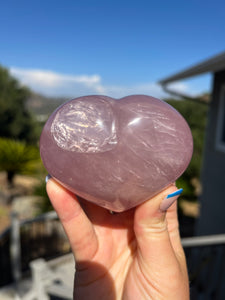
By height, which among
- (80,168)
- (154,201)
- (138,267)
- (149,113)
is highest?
(149,113)

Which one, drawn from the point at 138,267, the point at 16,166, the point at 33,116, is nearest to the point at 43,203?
the point at 16,166

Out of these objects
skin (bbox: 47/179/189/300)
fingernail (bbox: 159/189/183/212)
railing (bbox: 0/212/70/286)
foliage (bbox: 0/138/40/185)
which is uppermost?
fingernail (bbox: 159/189/183/212)

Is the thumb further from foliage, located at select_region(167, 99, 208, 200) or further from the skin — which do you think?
foliage, located at select_region(167, 99, 208, 200)

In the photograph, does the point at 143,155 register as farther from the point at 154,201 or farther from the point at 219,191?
the point at 219,191

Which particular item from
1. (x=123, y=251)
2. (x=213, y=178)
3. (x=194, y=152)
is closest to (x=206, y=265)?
(x=123, y=251)

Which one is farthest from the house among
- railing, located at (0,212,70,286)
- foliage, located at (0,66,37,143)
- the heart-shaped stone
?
foliage, located at (0,66,37,143)

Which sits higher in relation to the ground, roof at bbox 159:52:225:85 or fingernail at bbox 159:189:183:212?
roof at bbox 159:52:225:85
